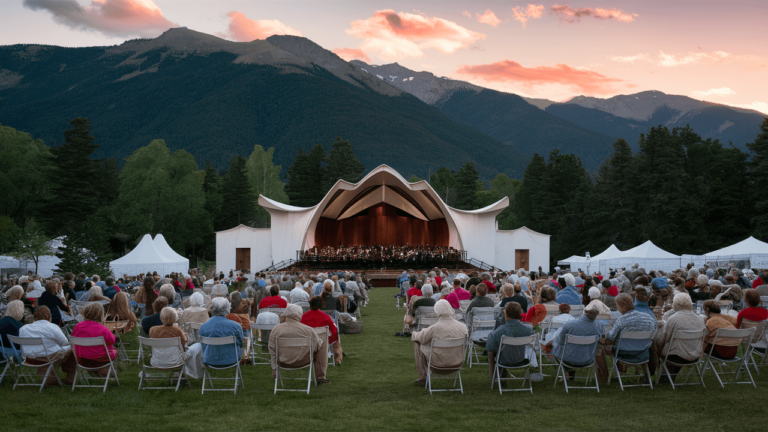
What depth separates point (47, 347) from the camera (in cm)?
579

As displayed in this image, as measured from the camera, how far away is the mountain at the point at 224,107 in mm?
107000

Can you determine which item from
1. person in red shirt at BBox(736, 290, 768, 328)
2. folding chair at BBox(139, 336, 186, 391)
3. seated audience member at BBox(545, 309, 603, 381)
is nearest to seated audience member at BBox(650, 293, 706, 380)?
seated audience member at BBox(545, 309, 603, 381)

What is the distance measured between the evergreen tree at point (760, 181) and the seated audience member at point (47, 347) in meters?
30.5

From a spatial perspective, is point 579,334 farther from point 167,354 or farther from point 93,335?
point 93,335

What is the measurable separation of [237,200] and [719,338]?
4215 cm

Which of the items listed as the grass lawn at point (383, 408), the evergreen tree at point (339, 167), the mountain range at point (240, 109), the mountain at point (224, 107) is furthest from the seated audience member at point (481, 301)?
the mountain at point (224, 107)

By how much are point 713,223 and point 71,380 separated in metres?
34.6

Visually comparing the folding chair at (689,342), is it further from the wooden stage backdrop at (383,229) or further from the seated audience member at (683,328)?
the wooden stage backdrop at (383,229)

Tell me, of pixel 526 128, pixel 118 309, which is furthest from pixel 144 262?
pixel 526 128

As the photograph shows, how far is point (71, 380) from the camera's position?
6004mm

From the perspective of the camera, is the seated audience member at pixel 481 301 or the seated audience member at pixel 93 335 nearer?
the seated audience member at pixel 93 335

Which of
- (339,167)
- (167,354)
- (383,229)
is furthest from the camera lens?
(339,167)

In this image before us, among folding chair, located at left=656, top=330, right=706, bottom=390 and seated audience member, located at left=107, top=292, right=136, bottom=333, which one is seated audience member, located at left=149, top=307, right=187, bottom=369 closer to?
seated audience member, located at left=107, top=292, right=136, bottom=333

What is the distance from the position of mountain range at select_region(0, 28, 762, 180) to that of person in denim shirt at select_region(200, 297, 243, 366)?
90.6m
